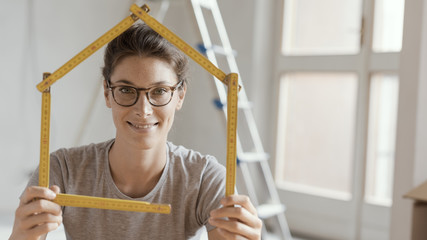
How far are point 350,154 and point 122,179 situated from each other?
1.96 metres

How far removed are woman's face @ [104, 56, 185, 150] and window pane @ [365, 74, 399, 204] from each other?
1874mm

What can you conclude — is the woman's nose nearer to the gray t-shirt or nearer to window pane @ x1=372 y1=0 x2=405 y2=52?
the gray t-shirt

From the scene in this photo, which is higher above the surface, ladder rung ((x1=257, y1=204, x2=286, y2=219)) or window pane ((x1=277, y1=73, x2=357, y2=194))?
window pane ((x1=277, y1=73, x2=357, y2=194))

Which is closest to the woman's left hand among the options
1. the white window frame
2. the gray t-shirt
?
the gray t-shirt

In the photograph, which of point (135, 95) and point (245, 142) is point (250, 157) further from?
point (135, 95)

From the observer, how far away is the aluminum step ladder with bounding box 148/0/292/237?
2.39 m

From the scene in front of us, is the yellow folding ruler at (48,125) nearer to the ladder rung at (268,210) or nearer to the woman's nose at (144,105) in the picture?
the woman's nose at (144,105)

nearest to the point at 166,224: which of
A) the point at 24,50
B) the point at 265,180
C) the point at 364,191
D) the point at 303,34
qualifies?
the point at 24,50

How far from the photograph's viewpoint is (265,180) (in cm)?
268

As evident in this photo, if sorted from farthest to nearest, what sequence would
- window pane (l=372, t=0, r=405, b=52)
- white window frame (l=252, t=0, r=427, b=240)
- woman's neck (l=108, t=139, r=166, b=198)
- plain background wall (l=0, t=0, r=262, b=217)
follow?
1. window pane (l=372, t=0, r=405, b=52)
2. white window frame (l=252, t=0, r=427, b=240)
3. plain background wall (l=0, t=0, r=262, b=217)
4. woman's neck (l=108, t=139, r=166, b=198)

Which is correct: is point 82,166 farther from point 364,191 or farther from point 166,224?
point 364,191

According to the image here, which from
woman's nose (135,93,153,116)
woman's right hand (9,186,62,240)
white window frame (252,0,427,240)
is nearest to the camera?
woman's right hand (9,186,62,240)

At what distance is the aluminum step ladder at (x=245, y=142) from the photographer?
2395 millimetres

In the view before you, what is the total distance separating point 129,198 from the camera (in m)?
1.20
